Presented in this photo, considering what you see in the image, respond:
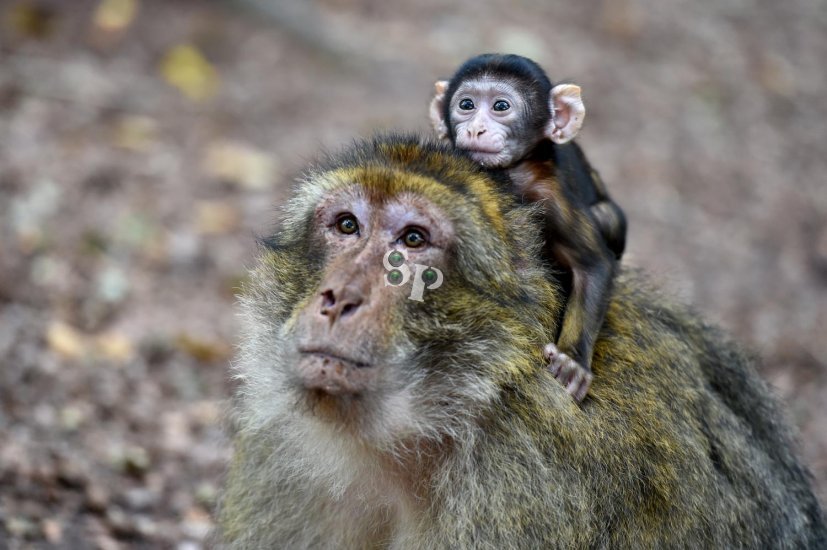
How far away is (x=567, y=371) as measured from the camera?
4.00 metres

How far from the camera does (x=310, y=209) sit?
13.4ft

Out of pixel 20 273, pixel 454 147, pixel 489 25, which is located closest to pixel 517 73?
pixel 454 147

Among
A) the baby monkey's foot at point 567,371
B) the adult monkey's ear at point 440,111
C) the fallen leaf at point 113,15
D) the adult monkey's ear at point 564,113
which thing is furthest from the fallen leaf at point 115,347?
the fallen leaf at point 113,15

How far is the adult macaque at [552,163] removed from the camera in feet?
13.6

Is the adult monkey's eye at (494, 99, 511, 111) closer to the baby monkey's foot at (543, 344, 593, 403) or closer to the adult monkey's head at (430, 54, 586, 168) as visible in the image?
the adult monkey's head at (430, 54, 586, 168)

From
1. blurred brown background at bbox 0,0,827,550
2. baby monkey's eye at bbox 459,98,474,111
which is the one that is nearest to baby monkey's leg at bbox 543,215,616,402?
baby monkey's eye at bbox 459,98,474,111

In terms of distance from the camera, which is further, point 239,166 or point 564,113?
point 239,166

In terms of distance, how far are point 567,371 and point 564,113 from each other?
1.17m

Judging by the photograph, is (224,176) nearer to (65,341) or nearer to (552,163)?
(65,341)

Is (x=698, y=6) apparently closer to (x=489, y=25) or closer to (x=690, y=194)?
(x=489, y=25)

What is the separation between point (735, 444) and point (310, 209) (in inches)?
79.0

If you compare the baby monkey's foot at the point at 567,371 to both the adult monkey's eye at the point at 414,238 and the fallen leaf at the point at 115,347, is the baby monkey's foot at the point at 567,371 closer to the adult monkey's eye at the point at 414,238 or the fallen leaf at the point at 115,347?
the adult monkey's eye at the point at 414,238

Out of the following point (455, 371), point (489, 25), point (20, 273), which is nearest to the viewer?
point (455, 371)

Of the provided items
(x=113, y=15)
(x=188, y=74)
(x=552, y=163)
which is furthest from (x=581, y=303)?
(x=113, y=15)
